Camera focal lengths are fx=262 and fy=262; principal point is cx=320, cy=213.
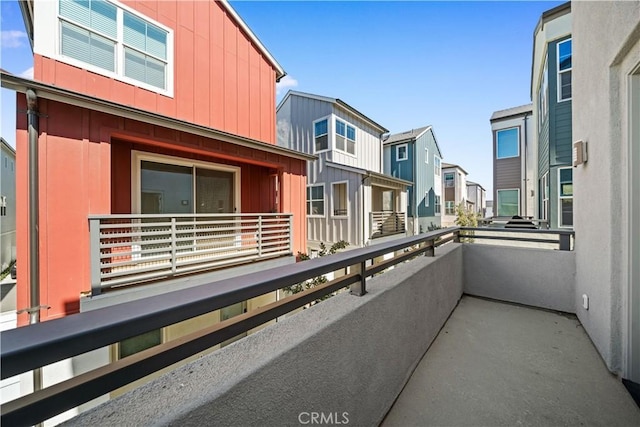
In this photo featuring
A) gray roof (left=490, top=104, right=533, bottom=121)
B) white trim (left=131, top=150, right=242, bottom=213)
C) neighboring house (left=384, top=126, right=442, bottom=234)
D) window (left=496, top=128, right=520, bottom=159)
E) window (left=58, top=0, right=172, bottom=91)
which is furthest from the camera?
neighboring house (left=384, top=126, right=442, bottom=234)

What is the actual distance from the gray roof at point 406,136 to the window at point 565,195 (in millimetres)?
8423

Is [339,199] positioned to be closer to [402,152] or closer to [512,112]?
[402,152]

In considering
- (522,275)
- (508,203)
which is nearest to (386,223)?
(508,203)

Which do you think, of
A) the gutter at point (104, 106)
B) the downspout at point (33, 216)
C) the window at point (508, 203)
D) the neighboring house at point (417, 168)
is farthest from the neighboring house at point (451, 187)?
the downspout at point (33, 216)

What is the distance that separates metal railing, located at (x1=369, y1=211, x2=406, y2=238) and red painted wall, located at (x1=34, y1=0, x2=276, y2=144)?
4923 millimetres

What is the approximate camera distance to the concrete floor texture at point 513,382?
193cm

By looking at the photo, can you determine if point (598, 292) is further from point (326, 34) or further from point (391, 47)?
point (326, 34)

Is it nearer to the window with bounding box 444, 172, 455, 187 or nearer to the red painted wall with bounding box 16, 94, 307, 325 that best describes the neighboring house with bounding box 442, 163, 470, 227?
the window with bounding box 444, 172, 455, 187

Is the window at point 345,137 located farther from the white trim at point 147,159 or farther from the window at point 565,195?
the window at point 565,195

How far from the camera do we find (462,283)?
4.41 meters

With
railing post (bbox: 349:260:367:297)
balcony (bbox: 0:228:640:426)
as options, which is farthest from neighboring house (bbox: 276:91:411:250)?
railing post (bbox: 349:260:367:297)

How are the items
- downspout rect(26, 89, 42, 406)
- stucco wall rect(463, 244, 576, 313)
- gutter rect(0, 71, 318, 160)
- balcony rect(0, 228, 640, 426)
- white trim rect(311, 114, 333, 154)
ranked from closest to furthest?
balcony rect(0, 228, 640, 426)
gutter rect(0, 71, 318, 160)
downspout rect(26, 89, 42, 406)
stucco wall rect(463, 244, 576, 313)
white trim rect(311, 114, 333, 154)

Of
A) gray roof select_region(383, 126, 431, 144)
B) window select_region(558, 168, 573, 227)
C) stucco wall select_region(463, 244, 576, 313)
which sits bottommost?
stucco wall select_region(463, 244, 576, 313)

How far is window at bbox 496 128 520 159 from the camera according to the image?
1251 cm
